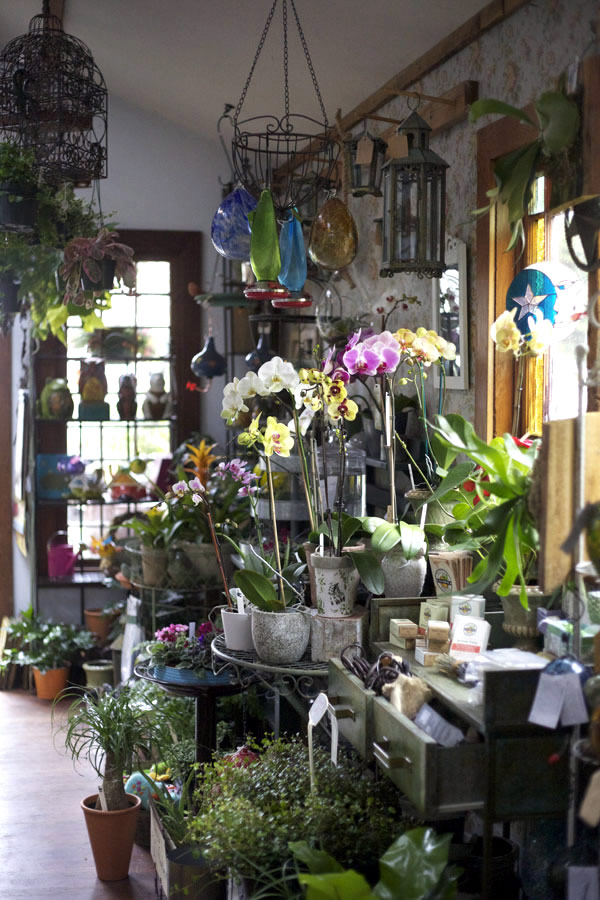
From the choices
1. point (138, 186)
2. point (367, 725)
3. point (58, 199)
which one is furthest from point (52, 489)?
point (367, 725)

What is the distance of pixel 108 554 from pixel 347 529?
3.18 m

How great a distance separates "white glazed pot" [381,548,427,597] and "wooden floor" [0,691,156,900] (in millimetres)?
1535

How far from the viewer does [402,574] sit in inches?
107

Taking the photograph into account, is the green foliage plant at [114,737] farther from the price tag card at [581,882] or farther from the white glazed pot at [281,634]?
the price tag card at [581,882]

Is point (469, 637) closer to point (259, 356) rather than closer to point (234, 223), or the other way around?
point (234, 223)

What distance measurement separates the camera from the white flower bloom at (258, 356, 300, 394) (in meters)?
2.71

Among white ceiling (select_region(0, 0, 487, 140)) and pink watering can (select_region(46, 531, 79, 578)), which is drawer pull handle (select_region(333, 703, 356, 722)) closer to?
white ceiling (select_region(0, 0, 487, 140))

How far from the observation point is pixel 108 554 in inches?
225

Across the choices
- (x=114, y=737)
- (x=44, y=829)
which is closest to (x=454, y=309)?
(x=114, y=737)

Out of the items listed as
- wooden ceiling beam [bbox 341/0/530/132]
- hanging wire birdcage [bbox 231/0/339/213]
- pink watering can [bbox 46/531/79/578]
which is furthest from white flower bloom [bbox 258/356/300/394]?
pink watering can [bbox 46/531/79/578]

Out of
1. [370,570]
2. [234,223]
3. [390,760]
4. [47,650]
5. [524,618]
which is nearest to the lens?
[390,760]

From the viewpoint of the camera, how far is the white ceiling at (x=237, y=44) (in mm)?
3395

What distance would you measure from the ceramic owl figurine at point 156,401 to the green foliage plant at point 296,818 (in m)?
3.93

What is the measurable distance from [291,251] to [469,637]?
147 centimetres
